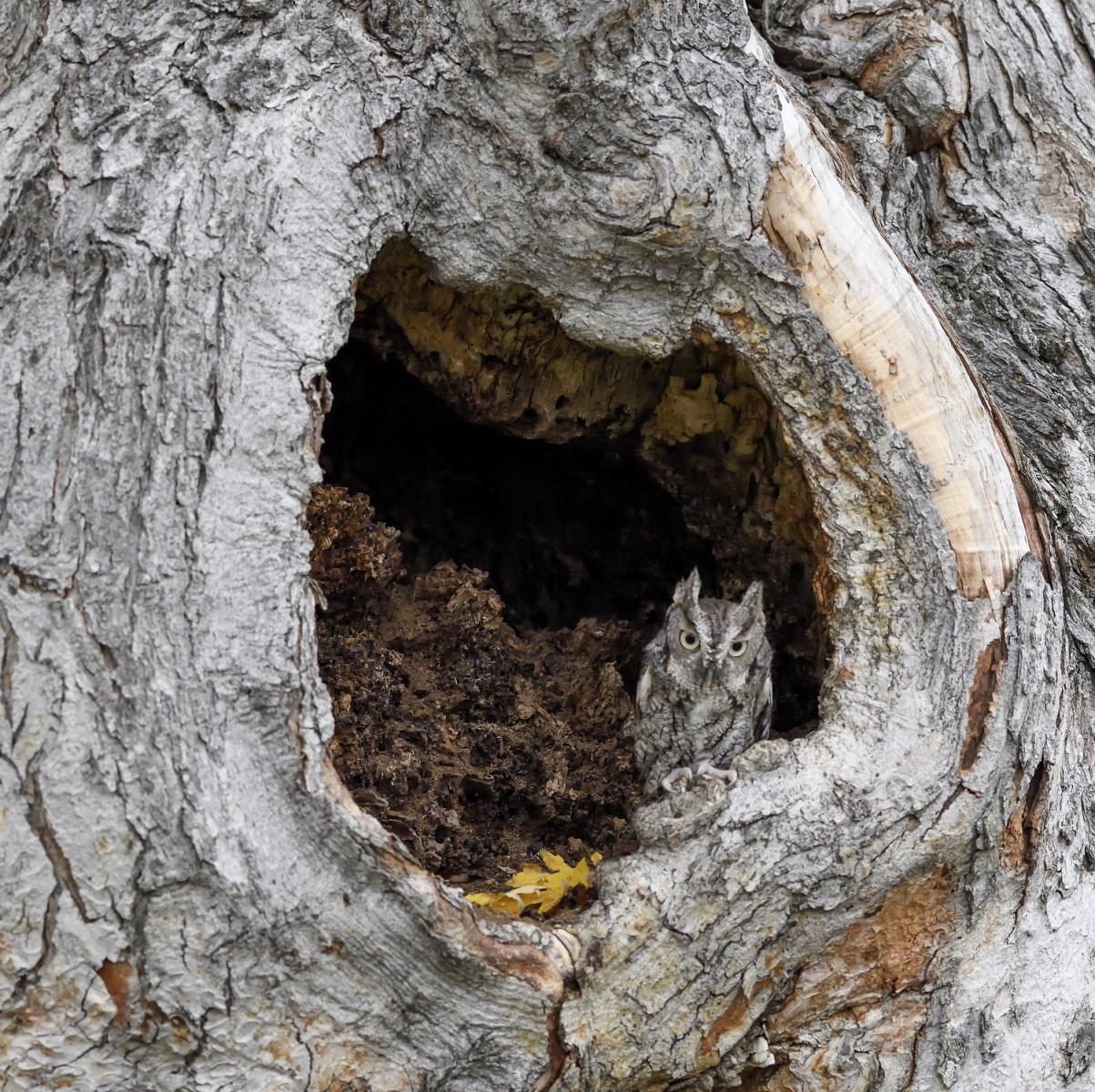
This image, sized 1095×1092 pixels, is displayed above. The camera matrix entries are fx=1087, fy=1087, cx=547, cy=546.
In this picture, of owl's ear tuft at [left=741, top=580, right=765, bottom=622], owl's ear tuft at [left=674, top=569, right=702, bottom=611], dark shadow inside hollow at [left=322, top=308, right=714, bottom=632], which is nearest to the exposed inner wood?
owl's ear tuft at [left=741, top=580, right=765, bottom=622]

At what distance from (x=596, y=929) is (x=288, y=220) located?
1.52 meters

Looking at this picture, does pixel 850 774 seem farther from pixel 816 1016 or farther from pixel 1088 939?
pixel 1088 939

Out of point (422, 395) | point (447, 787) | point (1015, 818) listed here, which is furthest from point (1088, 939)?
point (422, 395)

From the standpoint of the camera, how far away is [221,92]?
2.16m

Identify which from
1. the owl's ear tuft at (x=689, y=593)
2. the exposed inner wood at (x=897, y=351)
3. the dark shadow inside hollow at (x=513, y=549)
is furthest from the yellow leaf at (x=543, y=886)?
the exposed inner wood at (x=897, y=351)

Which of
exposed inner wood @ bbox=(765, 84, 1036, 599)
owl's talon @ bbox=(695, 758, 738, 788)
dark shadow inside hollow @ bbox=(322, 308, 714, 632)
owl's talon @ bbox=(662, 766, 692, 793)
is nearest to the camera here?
owl's talon @ bbox=(695, 758, 738, 788)

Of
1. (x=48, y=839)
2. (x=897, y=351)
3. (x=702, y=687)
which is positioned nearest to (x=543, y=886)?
(x=702, y=687)

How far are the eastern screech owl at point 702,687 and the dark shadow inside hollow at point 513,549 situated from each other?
0.30ft

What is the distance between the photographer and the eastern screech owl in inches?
112

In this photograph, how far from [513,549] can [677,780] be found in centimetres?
121

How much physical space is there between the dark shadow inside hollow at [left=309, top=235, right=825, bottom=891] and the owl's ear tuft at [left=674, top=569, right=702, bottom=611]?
0.27 metres

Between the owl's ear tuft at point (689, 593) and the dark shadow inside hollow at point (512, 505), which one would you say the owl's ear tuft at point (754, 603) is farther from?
A: the dark shadow inside hollow at point (512, 505)

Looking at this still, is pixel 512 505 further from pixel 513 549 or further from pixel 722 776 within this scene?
pixel 722 776

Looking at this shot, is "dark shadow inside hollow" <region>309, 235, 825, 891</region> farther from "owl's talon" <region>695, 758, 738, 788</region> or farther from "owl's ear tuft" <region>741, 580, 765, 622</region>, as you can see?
"owl's talon" <region>695, 758, 738, 788</region>
